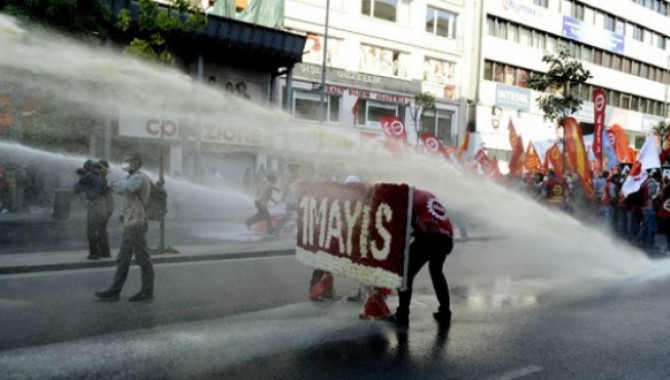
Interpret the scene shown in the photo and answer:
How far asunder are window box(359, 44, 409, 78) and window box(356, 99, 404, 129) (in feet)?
5.10

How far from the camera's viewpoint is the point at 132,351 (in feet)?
16.1

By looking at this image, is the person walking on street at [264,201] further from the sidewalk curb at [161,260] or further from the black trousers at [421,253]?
the black trousers at [421,253]

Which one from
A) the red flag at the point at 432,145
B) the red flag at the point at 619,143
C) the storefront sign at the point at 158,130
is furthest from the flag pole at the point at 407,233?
the red flag at the point at 619,143

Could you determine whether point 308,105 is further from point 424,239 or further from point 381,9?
point 424,239

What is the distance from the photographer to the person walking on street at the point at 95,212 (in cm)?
935

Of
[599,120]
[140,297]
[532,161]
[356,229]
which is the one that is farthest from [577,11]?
[140,297]

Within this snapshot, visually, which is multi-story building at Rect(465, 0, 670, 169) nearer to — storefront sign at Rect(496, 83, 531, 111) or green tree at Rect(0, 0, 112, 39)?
storefront sign at Rect(496, 83, 531, 111)

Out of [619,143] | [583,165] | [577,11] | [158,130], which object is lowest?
[583,165]

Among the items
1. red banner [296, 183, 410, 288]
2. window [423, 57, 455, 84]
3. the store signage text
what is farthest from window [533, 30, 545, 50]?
red banner [296, 183, 410, 288]

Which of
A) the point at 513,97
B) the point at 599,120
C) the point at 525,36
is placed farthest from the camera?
the point at 525,36

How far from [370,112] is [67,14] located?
17.7 m

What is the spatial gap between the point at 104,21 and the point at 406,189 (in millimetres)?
11011

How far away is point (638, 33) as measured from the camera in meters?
44.2

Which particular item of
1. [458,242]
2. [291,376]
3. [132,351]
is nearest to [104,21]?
[458,242]
